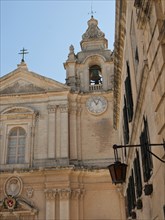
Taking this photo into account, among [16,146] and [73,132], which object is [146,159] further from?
[16,146]

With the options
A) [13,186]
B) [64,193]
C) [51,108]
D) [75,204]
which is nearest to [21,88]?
[51,108]

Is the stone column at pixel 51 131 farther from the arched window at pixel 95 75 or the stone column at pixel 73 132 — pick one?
the arched window at pixel 95 75

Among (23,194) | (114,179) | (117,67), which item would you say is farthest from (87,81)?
(114,179)

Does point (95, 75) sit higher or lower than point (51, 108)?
higher

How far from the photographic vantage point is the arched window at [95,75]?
83.9ft

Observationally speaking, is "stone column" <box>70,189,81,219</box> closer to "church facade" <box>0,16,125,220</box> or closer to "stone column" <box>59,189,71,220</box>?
"church facade" <box>0,16,125,220</box>

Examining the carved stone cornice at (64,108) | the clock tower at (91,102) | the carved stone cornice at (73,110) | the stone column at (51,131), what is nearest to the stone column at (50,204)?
the stone column at (51,131)

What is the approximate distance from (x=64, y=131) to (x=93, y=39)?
824 centimetres

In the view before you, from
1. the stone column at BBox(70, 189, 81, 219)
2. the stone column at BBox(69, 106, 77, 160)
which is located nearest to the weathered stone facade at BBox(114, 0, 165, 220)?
the stone column at BBox(70, 189, 81, 219)

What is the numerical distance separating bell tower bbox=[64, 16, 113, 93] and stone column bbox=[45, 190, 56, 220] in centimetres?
744

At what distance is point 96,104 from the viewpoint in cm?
2412

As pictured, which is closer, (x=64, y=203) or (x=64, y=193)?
(x=64, y=203)

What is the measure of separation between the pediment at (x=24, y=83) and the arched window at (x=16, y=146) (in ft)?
9.54

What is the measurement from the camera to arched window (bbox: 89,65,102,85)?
2556 centimetres
